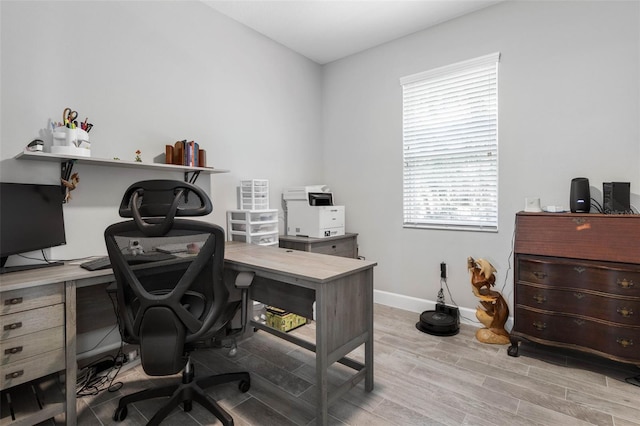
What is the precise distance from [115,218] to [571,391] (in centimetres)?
325

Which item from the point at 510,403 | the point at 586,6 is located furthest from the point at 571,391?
the point at 586,6

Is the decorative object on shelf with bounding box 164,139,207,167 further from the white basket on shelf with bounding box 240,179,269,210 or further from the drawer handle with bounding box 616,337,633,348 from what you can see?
Answer: the drawer handle with bounding box 616,337,633,348

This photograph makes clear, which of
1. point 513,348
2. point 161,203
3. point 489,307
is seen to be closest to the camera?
point 161,203

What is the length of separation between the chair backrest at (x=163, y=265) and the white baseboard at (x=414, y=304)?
2.40 m

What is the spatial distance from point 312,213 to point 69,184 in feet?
6.63

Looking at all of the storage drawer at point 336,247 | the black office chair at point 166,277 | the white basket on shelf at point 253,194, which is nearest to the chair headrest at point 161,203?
the black office chair at point 166,277

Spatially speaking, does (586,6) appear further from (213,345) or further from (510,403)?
(213,345)

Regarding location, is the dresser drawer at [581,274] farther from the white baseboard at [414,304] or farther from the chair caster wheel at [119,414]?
the chair caster wheel at [119,414]

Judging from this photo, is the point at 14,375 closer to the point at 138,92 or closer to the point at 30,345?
the point at 30,345

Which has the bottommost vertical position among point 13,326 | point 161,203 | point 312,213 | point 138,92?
point 13,326

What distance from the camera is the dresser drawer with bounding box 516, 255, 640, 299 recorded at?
6.38 feet

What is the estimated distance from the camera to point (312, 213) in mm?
3301

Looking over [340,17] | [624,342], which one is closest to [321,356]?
[624,342]

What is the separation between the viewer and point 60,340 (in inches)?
63.5
